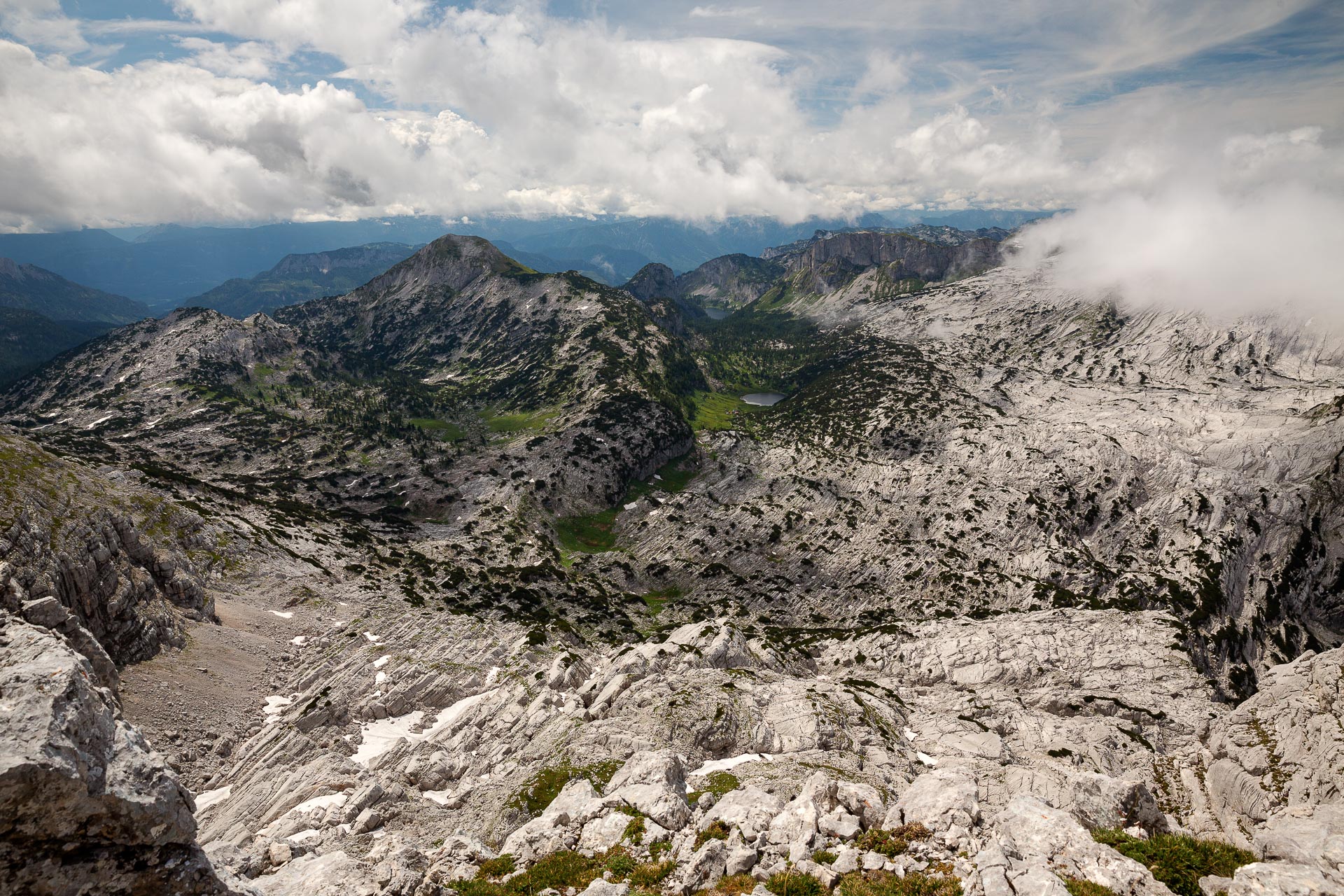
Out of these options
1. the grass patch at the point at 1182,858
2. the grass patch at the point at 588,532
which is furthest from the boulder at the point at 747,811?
the grass patch at the point at 588,532

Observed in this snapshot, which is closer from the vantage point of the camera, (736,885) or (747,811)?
(736,885)

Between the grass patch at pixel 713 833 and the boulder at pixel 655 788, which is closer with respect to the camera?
the grass patch at pixel 713 833

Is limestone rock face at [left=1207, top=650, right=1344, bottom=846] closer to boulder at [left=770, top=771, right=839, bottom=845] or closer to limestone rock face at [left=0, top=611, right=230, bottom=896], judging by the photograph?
boulder at [left=770, top=771, right=839, bottom=845]

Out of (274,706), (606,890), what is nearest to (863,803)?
(606,890)

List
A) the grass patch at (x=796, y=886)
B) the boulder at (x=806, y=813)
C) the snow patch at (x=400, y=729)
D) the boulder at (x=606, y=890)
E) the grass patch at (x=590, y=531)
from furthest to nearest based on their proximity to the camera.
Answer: the grass patch at (x=590, y=531) → the snow patch at (x=400, y=729) → the boulder at (x=806, y=813) → the boulder at (x=606, y=890) → the grass patch at (x=796, y=886)

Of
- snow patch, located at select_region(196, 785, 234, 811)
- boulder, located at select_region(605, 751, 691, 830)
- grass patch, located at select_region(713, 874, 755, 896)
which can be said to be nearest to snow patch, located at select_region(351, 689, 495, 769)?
snow patch, located at select_region(196, 785, 234, 811)

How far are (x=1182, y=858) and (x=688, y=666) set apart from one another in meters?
53.5

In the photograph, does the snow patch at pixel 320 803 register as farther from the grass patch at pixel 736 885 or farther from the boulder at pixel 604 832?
the grass patch at pixel 736 885

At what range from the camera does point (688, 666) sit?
226ft

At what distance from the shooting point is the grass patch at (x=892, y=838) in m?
22.9

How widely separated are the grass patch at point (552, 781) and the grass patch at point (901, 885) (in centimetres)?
2154

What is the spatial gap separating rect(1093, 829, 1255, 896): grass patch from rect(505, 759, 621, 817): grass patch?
2906cm

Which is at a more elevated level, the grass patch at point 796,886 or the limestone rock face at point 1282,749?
the grass patch at point 796,886

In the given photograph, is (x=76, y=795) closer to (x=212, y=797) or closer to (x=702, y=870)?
(x=702, y=870)
